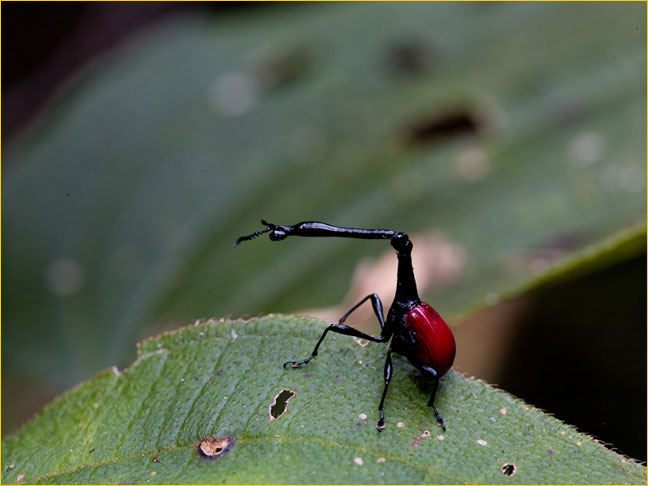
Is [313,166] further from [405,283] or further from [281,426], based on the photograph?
[281,426]

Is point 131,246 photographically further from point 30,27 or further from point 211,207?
point 30,27

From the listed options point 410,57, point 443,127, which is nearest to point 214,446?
point 443,127

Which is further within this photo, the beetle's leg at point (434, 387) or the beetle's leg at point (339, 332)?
the beetle's leg at point (339, 332)

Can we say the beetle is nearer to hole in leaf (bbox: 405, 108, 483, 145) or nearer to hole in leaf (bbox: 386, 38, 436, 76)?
hole in leaf (bbox: 405, 108, 483, 145)

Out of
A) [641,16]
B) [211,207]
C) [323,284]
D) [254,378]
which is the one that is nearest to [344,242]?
[323,284]

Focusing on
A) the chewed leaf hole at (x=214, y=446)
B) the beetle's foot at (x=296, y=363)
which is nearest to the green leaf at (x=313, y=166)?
the beetle's foot at (x=296, y=363)

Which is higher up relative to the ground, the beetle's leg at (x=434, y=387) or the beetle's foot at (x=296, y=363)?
the beetle's foot at (x=296, y=363)

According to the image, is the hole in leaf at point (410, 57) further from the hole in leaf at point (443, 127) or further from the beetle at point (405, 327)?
the beetle at point (405, 327)
